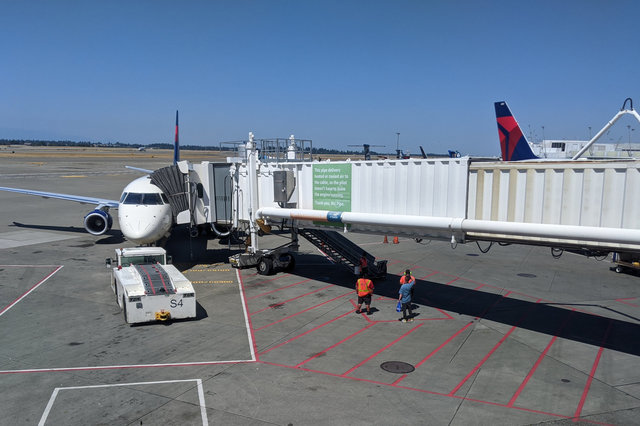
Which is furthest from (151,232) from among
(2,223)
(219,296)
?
(2,223)

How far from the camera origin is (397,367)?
15383 mm

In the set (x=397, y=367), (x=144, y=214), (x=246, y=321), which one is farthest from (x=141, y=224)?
(x=397, y=367)

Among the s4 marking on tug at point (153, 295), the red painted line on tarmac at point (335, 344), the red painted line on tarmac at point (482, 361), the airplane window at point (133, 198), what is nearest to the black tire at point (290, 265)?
the s4 marking on tug at point (153, 295)

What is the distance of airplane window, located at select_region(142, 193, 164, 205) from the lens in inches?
1044

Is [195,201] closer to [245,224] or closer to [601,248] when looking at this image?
[245,224]

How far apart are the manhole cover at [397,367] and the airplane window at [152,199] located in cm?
1692

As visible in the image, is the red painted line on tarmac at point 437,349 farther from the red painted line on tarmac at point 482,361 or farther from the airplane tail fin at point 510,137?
the airplane tail fin at point 510,137

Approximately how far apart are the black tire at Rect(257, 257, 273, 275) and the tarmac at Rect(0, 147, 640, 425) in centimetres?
66

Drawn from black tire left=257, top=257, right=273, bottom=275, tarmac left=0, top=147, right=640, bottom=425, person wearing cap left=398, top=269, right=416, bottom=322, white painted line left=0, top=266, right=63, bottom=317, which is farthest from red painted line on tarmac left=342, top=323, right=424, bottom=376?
white painted line left=0, top=266, right=63, bottom=317

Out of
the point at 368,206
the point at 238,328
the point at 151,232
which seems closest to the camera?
the point at 238,328

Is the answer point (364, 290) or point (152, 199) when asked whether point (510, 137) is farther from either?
point (152, 199)

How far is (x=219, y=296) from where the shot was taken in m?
23.2

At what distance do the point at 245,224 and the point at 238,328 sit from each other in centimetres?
1017

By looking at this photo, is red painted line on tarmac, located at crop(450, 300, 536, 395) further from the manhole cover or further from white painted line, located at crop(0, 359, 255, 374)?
white painted line, located at crop(0, 359, 255, 374)
